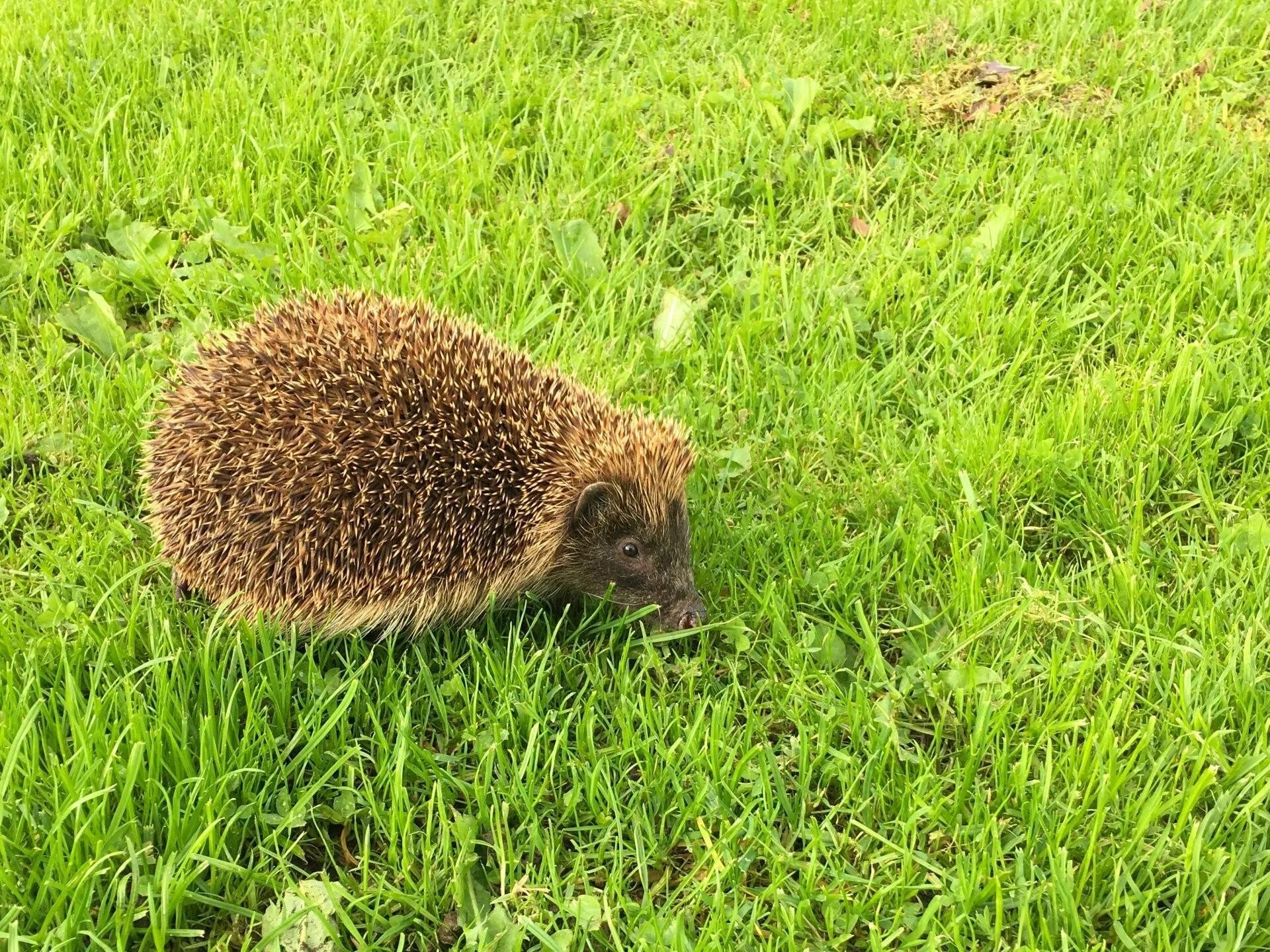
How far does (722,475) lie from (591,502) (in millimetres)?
764

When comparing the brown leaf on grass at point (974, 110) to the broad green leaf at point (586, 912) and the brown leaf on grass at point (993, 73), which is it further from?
the broad green leaf at point (586, 912)

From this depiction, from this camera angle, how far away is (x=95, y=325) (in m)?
5.12

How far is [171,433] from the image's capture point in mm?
3936

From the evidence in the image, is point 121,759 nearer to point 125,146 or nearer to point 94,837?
point 94,837

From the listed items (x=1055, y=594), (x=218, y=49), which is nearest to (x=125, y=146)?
(x=218, y=49)

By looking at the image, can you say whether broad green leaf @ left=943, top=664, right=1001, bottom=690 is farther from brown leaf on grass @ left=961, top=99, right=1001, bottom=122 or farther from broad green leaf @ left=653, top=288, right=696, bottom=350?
brown leaf on grass @ left=961, top=99, right=1001, bottom=122

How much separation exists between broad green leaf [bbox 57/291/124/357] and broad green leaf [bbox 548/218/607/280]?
2.10 m

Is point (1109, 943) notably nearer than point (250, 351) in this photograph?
Yes

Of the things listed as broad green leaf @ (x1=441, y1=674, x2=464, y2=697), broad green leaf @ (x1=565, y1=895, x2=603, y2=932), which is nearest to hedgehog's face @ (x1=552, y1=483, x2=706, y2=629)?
broad green leaf @ (x1=441, y1=674, x2=464, y2=697)

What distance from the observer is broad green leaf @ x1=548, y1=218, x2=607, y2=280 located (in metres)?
5.54

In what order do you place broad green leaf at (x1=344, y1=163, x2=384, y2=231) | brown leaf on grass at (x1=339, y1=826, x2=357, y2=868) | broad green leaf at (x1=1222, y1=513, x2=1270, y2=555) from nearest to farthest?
1. brown leaf on grass at (x1=339, y1=826, x2=357, y2=868)
2. broad green leaf at (x1=1222, y1=513, x2=1270, y2=555)
3. broad green leaf at (x1=344, y1=163, x2=384, y2=231)

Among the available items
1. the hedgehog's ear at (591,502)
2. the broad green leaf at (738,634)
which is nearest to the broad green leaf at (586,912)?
the broad green leaf at (738,634)

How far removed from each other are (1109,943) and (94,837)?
9.36ft

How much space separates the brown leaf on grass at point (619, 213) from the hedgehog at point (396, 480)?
1.80m
